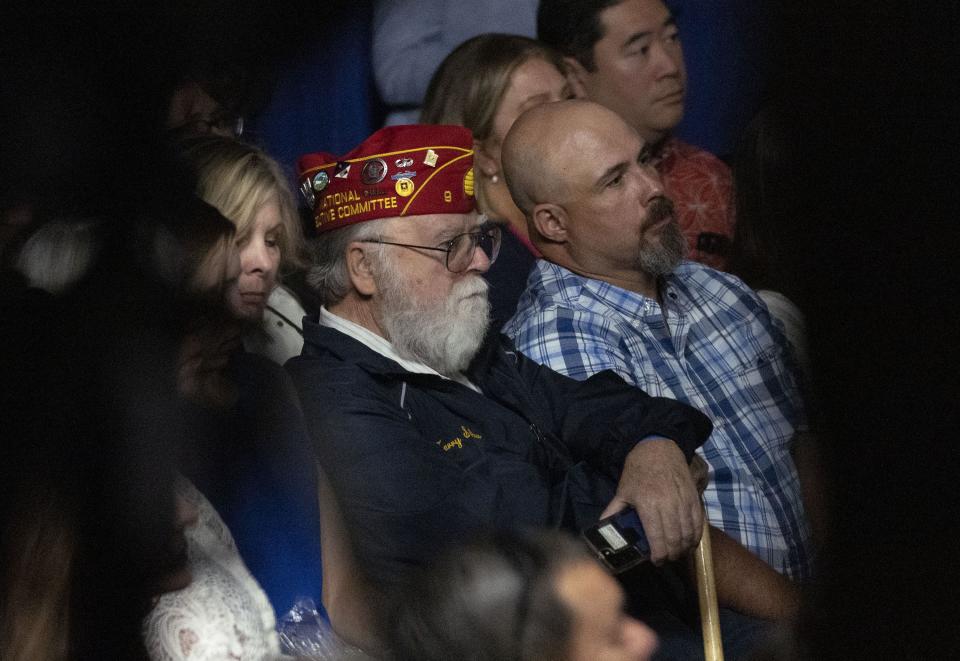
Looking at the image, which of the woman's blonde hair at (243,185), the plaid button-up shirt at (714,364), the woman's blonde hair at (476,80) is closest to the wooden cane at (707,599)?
the plaid button-up shirt at (714,364)

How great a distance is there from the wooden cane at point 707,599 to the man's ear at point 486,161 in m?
0.83

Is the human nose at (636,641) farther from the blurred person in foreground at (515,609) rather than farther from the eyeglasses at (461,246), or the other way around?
the eyeglasses at (461,246)

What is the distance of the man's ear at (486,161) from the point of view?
91.4 inches

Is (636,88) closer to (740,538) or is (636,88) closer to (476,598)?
(740,538)

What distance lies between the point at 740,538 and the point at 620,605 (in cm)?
69

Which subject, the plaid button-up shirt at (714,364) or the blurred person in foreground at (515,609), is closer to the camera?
the blurred person in foreground at (515,609)

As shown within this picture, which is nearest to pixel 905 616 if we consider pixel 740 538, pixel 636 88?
pixel 740 538

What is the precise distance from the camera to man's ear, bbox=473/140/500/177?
2.32 m

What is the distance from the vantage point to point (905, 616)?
1593 millimetres

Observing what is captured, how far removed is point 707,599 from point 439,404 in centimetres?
47

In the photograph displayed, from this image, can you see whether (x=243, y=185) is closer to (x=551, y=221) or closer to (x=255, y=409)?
(x=255, y=409)

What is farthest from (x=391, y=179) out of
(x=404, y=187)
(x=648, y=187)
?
(x=648, y=187)

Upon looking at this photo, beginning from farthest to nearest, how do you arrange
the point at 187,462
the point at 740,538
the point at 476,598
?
1. the point at 740,538
2. the point at 187,462
3. the point at 476,598

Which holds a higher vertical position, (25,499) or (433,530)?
(25,499)
